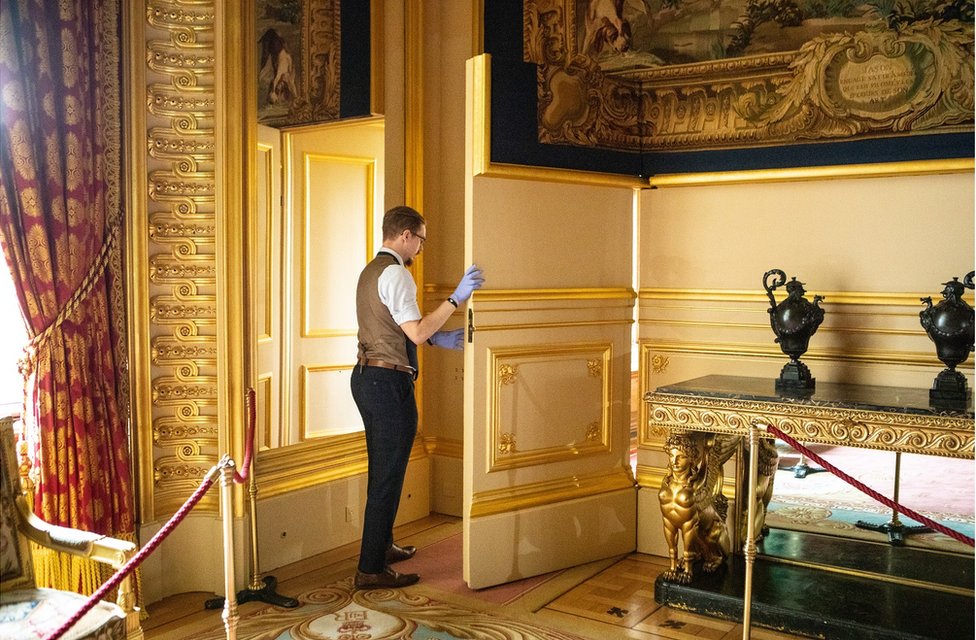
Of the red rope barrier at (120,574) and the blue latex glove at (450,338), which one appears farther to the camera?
the blue latex glove at (450,338)

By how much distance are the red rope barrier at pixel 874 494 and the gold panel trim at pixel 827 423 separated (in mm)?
233

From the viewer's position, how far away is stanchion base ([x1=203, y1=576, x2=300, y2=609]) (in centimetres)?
441

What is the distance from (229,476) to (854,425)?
8.03 ft

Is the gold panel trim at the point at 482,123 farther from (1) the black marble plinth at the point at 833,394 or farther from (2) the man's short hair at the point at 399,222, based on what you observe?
(1) the black marble plinth at the point at 833,394

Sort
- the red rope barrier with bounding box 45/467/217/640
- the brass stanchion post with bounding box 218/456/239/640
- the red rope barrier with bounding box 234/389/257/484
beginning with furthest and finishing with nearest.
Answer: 1. the red rope barrier with bounding box 234/389/257/484
2. the brass stanchion post with bounding box 218/456/239/640
3. the red rope barrier with bounding box 45/467/217/640

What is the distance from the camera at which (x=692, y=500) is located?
4398mm

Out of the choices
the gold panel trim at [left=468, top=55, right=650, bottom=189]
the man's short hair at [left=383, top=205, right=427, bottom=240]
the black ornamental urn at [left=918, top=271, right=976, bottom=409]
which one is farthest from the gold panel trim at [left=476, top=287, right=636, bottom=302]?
the black ornamental urn at [left=918, top=271, right=976, bottom=409]

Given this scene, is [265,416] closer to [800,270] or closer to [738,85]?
[800,270]

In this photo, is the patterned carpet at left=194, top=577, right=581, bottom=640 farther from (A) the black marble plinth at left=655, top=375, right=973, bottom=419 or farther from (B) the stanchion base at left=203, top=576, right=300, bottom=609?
(A) the black marble plinth at left=655, top=375, right=973, bottom=419

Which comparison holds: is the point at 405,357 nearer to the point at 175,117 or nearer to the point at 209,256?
the point at 209,256

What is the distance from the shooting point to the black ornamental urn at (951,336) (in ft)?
13.2

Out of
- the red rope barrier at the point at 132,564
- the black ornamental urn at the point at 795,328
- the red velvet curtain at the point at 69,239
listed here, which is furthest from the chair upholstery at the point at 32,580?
the black ornamental urn at the point at 795,328

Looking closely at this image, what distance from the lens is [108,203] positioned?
427 centimetres

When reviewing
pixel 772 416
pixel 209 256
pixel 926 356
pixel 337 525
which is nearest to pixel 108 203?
pixel 209 256
